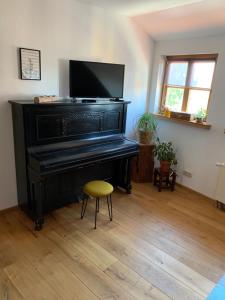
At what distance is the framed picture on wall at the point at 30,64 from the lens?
247 cm

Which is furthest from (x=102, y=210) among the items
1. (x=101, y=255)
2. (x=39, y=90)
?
(x=39, y=90)

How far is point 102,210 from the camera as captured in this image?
2.94m

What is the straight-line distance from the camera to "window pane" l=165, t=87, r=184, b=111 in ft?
12.2

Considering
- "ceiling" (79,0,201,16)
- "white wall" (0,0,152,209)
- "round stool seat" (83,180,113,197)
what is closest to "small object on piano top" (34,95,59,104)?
"white wall" (0,0,152,209)

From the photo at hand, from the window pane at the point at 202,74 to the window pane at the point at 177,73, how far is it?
151 millimetres

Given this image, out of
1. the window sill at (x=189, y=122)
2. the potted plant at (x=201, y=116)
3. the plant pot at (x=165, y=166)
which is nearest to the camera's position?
the window sill at (x=189, y=122)

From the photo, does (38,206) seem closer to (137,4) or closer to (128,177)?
(128,177)

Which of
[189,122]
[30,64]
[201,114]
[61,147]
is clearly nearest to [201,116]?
[201,114]

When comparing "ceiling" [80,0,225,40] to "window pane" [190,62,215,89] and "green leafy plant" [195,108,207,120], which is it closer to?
"window pane" [190,62,215,89]

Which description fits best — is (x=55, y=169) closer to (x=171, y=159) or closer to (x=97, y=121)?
(x=97, y=121)

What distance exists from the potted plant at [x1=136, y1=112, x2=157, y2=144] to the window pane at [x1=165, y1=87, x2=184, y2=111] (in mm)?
456

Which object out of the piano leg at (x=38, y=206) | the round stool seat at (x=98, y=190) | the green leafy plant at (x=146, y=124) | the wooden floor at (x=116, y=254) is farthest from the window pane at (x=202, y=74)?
the piano leg at (x=38, y=206)

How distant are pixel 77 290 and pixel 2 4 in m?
2.63

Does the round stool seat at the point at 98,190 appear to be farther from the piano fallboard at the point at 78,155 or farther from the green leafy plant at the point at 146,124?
the green leafy plant at the point at 146,124
